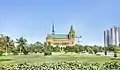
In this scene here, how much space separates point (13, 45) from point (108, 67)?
274 ft

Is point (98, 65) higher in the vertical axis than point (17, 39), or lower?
lower

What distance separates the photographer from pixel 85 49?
153 meters

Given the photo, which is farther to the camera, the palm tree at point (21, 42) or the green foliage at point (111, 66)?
the palm tree at point (21, 42)

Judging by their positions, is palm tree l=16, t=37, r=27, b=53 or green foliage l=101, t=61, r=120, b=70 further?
palm tree l=16, t=37, r=27, b=53

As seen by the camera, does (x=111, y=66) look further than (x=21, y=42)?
No

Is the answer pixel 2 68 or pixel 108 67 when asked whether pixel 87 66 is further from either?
pixel 2 68

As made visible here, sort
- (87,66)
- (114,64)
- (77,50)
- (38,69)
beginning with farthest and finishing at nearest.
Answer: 1. (77,50)
2. (114,64)
3. (87,66)
4. (38,69)

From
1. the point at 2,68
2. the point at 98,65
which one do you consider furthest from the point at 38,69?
the point at 98,65

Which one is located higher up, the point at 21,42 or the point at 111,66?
the point at 21,42

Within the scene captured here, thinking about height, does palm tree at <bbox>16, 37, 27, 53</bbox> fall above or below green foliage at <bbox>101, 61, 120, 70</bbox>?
above

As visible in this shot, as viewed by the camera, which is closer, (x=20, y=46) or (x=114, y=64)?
(x=114, y=64)

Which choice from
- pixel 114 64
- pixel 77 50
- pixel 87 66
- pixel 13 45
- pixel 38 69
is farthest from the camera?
pixel 77 50

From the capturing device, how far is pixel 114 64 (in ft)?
170

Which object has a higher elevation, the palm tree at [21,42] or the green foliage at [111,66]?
the palm tree at [21,42]
